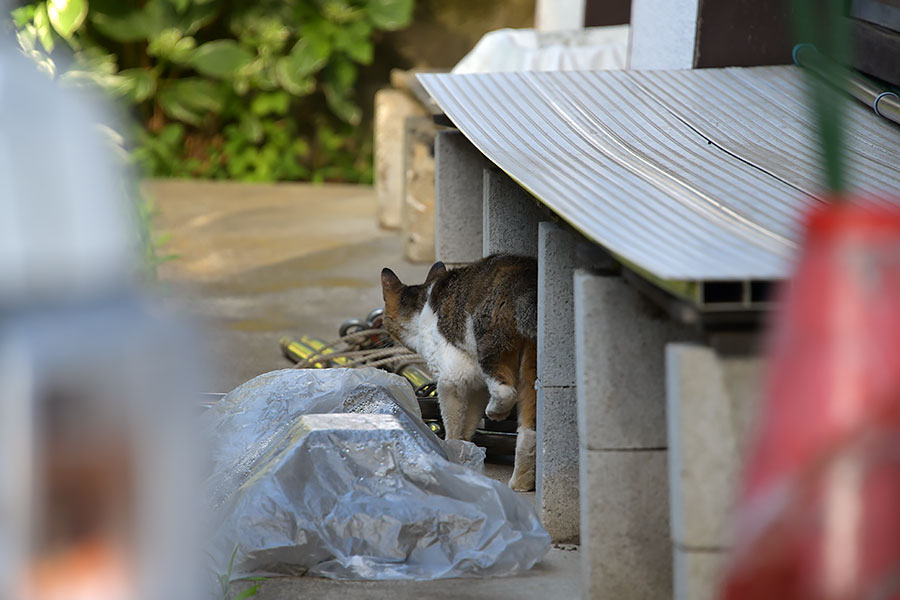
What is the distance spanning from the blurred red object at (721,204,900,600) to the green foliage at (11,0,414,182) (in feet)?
30.9

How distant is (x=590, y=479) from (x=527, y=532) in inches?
20.5

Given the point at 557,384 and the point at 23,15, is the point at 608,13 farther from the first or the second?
the point at 557,384

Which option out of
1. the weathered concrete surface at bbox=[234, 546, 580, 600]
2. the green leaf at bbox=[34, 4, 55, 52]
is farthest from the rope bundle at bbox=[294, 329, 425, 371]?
the green leaf at bbox=[34, 4, 55, 52]

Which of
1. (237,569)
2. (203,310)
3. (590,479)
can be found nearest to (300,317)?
(203,310)

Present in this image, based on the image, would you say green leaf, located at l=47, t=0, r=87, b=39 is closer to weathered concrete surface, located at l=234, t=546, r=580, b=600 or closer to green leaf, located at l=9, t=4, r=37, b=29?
green leaf, located at l=9, t=4, r=37, b=29

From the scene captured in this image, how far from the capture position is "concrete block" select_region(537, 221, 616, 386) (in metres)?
3.22

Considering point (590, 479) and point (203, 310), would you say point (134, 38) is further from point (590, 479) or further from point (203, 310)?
point (590, 479)

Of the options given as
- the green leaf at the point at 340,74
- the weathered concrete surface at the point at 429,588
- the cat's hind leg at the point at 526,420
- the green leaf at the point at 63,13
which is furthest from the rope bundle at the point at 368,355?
the green leaf at the point at 340,74

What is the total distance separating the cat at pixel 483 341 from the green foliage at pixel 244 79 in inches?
270

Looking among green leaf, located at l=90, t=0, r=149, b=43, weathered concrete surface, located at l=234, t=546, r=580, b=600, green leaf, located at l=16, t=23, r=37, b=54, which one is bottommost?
weathered concrete surface, located at l=234, t=546, r=580, b=600

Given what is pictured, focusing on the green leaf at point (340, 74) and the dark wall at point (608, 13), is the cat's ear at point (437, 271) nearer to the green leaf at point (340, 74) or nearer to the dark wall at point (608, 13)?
the dark wall at point (608, 13)

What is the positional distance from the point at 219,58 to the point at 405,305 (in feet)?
24.5

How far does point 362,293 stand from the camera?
6727 mm

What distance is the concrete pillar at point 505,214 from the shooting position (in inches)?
165
